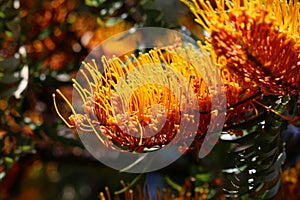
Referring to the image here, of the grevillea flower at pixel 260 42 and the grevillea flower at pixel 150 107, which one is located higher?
the grevillea flower at pixel 260 42

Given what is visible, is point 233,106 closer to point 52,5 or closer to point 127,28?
point 127,28

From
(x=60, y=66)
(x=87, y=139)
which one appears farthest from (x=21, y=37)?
(x=87, y=139)

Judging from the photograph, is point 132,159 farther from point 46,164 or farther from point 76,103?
point 46,164

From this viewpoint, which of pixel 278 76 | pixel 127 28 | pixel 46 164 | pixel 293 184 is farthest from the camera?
pixel 46 164

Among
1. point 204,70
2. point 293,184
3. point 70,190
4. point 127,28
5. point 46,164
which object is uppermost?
point 204,70

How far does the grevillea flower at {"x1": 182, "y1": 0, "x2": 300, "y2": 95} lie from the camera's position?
55cm

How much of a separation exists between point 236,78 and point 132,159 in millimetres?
260

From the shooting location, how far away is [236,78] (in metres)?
0.61

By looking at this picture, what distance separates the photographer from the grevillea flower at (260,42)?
1.79 feet

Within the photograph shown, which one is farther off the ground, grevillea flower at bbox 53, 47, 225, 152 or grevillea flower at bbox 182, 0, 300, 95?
grevillea flower at bbox 182, 0, 300, 95

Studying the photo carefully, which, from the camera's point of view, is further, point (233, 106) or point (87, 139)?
point (87, 139)

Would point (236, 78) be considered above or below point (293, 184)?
above

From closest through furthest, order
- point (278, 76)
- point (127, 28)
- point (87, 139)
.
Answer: point (278, 76) < point (87, 139) < point (127, 28)

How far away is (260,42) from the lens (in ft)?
1.82
